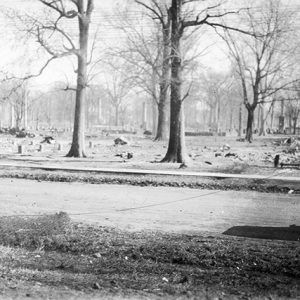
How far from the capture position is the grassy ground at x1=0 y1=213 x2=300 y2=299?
4.95 m

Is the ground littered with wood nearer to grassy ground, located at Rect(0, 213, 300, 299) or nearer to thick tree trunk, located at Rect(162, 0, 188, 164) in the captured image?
grassy ground, located at Rect(0, 213, 300, 299)

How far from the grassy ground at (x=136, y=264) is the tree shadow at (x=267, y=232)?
0.39 meters

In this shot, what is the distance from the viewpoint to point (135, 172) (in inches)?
627

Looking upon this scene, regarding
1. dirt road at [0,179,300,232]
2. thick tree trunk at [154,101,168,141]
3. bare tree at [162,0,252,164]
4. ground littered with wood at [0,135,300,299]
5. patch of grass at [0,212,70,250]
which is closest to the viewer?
ground littered with wood at [0,135,300,299]

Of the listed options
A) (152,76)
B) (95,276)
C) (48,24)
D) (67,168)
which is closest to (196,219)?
(95,276)

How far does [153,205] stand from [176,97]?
30.7 feet

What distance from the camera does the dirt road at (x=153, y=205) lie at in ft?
29.6

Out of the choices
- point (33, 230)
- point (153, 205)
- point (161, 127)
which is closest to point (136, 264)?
point (33, 230)

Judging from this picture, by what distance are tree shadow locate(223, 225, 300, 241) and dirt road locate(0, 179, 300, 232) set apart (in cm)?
28

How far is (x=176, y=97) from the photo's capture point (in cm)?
1933

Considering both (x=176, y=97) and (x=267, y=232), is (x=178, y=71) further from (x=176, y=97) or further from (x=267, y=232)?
(x=267, y=232)

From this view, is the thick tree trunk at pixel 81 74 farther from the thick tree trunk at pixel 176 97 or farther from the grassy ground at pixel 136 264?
the grassy ground at pixel 136 264

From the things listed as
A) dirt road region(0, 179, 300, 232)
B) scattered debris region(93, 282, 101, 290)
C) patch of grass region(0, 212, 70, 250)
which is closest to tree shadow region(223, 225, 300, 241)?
dirt road region(0, 179, 300, 232)

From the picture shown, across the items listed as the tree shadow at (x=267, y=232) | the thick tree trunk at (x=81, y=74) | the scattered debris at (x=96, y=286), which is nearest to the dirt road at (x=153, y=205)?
the tree shadow at (x=267, y=232)
